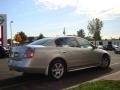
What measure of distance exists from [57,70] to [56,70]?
5 cm

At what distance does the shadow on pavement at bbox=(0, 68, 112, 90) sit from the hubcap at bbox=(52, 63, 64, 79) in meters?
0.21

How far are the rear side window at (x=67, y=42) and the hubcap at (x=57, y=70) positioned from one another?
0.84 metres

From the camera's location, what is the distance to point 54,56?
1057cm

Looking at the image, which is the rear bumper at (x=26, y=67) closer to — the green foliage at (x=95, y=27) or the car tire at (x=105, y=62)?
the car tire at (x=105, y=62)

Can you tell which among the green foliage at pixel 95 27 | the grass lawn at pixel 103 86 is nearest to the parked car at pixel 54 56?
the grass lawn at pixel 103 86

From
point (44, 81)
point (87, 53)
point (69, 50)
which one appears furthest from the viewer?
point (87, 53)

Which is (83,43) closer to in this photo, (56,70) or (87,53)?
(87,53)

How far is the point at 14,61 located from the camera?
10.6 m

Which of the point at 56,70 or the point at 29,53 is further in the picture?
the point at 56,70

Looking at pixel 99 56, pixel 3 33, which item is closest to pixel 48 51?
pixel 99 56

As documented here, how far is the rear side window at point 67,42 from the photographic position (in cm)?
1122

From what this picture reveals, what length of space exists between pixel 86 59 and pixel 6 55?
17304 millimetres

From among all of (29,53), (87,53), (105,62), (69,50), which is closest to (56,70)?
(69,50)

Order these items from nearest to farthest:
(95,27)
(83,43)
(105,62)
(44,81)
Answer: (44,81) → (83,43) → (105,62) → (95,27)
